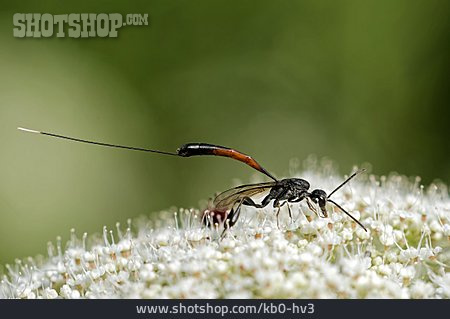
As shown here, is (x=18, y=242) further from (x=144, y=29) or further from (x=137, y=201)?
(x=144, y=29)

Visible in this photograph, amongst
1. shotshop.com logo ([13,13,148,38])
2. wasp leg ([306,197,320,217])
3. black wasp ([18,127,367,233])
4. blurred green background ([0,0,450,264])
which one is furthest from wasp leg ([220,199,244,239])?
shotshop.com logo ([13,13,148,38])

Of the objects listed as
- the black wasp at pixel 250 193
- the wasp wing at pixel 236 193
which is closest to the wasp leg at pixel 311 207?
the black wasp at pixel 250 193

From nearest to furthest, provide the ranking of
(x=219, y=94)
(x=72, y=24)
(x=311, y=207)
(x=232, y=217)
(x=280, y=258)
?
(x=280, y=258) → (x=232, y=217) → (x=311, y=207) → (x=72, y=24) → (x=219, y=94)

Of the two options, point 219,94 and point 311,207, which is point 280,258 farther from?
point 219,94

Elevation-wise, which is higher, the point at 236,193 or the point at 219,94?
the point at 219,94

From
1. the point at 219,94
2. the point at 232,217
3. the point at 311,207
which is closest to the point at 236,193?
the point at 232,217
